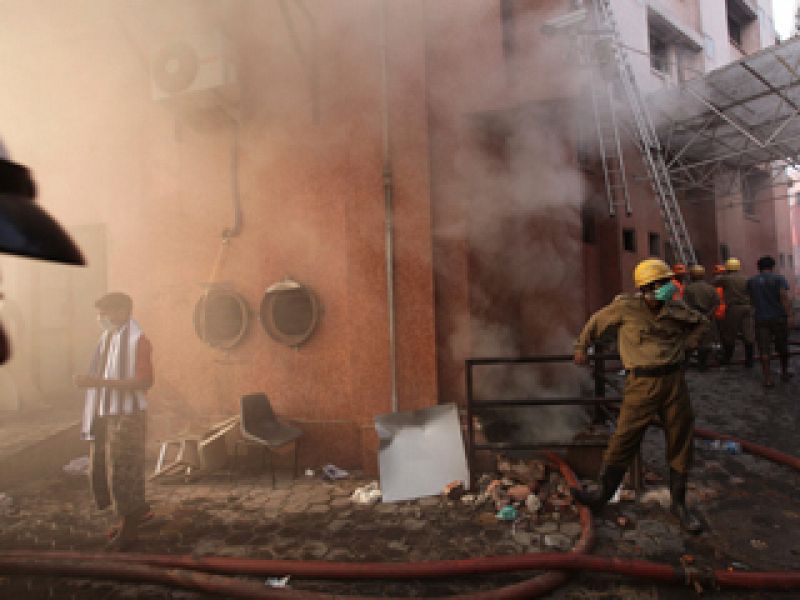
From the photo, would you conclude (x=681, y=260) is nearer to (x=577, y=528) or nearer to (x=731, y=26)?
(x=577, y=528)

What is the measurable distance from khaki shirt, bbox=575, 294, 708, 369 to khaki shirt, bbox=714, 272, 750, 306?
6037mm

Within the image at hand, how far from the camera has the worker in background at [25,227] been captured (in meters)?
0.88

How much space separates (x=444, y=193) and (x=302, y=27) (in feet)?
8.53

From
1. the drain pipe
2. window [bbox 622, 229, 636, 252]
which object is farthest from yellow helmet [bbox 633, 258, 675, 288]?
window [bbox 622, 229, 636, 252]

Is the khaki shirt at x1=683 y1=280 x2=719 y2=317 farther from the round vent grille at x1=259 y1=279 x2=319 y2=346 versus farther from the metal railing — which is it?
the round vent grille at x1=259 y1=279 x2=319 y2=346

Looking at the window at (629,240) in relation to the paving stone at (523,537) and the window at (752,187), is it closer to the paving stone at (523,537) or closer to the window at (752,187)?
the paving stone at (523,537)

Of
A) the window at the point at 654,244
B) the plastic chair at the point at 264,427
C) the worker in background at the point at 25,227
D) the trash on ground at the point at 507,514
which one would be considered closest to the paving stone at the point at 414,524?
the trash on ground at the point at 507,514

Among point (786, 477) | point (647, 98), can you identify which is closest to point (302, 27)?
point (786, 477)

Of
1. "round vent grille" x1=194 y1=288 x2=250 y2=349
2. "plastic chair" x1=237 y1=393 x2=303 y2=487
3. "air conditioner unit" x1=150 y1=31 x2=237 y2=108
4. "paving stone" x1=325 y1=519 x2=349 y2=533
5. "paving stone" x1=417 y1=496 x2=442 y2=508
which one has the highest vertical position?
"air conditioner unit" x1=150 y1=31 x2=237 y2=108

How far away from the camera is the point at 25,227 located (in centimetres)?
90

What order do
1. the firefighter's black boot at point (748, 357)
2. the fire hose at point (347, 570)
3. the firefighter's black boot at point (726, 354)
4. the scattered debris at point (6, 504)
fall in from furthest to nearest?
the firefighter's black boot at point (726, 354)
the firefighter's black boot at point (748, 357)
the scattered debris at point (6, 504)
the fire hose at point (347, 570)

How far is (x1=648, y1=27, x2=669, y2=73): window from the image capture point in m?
12.5

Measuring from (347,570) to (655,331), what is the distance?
2.71 metres

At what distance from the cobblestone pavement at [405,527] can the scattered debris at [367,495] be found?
10cm
